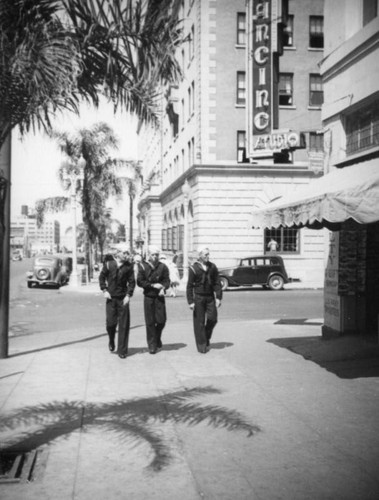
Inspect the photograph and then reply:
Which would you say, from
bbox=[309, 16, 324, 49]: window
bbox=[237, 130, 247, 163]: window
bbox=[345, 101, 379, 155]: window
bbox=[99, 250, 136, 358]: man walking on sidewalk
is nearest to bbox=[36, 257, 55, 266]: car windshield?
bbox=[237, 130, 247, 163]: window

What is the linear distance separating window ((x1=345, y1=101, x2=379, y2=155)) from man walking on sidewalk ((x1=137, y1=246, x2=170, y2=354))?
4.13m

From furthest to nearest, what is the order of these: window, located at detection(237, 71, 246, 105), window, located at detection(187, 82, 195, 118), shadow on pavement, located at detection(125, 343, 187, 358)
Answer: window, located at detection(187, 82, 195, 118), window, located at detection(237, 71, 246, 105), shadow on pavement, located at detection(125, 343, 187, 358)

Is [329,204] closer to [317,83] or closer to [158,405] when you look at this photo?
[158,405]

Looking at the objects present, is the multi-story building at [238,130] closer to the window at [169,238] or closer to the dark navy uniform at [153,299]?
the window at [169,238]

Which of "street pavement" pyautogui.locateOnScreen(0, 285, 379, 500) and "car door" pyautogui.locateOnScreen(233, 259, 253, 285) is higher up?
"car door" pyautogui.locateOnScreen(233, 259, 253, 285)

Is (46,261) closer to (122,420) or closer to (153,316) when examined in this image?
(153,316)

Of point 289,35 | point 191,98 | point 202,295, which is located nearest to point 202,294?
point 202,295

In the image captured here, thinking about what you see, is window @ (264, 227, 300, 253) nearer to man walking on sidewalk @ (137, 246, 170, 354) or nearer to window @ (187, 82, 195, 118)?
window @ (187, 82, 195, 118)

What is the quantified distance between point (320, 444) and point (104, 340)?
7135mm

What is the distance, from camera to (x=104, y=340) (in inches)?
456

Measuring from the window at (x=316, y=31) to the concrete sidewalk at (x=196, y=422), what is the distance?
27.0m

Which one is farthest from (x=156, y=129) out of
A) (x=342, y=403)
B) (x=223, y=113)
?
(x=223, y=113)

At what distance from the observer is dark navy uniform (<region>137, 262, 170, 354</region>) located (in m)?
9.90

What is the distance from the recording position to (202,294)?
32.6 ft
